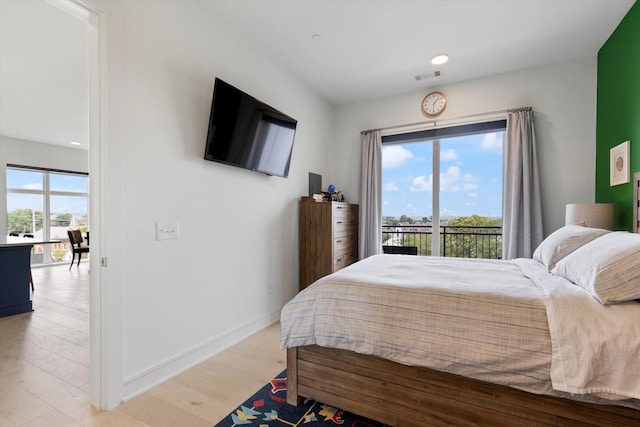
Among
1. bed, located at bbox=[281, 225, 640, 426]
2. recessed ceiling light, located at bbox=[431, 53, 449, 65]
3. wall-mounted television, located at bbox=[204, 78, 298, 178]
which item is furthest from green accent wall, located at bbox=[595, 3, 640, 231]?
wall-mounted television, located at bbox=[204, 78, 298, 178]

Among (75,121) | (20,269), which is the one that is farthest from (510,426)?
(75,121)

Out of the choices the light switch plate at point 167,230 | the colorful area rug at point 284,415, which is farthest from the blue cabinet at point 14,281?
the colorful area rug at point 284,415

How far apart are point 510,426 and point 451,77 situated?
11.5 feet

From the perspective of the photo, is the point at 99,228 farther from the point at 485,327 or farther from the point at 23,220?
the point at 23,220

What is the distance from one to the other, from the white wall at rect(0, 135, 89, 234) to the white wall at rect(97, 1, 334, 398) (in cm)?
634

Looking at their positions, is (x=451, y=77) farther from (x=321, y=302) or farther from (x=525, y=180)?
(x=321, y=302)

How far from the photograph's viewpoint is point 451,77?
11.5 feet

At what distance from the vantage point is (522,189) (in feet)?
10.6

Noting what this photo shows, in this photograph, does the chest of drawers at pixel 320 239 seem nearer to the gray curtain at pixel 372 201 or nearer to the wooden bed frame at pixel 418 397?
the gray curtain at pixel 372 201

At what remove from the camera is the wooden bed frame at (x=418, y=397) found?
117cm

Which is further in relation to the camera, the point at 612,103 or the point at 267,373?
the point at 612,103

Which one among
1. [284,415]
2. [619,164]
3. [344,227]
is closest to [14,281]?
[284,415]

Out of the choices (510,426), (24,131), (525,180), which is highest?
(24,131)

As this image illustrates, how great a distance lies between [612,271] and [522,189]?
90.8 inches
